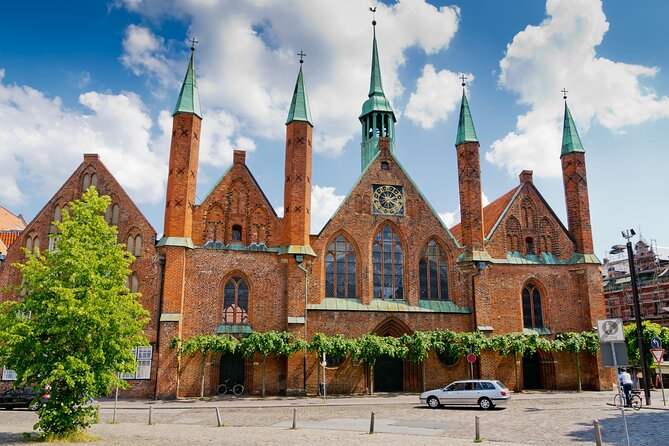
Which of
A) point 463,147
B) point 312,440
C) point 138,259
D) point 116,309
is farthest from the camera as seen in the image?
point 463,147

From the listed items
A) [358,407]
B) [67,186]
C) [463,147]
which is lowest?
[358,407]

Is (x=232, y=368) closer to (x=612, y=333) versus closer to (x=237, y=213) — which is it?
(x=237, y=213)

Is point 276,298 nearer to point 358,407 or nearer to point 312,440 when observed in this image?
point 358,407

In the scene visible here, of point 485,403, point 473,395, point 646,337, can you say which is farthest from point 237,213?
point 646,337

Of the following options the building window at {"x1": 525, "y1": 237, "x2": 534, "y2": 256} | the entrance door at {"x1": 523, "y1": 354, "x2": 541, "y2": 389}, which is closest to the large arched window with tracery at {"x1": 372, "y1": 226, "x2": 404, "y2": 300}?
the building window at {"x1": 525, "y1": 237, "x2": 534, "y2": 256}

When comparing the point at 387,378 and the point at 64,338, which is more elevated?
the point at 64,338

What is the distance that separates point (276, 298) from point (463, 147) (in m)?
17.0

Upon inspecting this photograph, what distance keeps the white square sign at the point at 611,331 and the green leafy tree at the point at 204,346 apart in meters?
20.3

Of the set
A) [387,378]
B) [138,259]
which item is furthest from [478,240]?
[138,259]

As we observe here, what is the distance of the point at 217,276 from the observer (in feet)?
104

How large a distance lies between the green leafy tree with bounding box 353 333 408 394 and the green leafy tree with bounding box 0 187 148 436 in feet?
50.6

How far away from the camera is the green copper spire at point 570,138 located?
38625 millimetres

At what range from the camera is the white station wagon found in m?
24.3

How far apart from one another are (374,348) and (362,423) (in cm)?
1059
